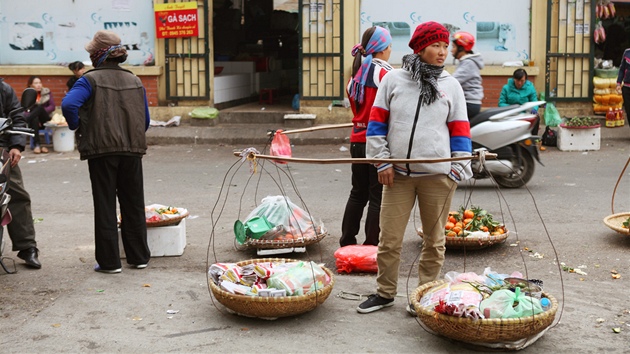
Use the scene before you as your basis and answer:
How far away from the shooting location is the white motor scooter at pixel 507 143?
10086 millimetres

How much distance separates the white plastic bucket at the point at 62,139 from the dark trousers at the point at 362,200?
802 centimetres

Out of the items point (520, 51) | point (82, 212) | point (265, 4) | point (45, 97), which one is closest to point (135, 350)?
point (82, 212)

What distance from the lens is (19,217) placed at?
6.88 meters

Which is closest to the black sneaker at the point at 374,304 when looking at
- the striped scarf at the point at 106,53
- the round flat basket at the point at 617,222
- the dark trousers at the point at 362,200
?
the dark trousers at the point at 362,200

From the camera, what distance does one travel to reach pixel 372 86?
21.4 ft

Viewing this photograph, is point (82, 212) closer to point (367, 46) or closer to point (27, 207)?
point (27, 207)

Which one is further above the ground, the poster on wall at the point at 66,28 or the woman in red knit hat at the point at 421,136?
the poster on wall at the point at 66,28

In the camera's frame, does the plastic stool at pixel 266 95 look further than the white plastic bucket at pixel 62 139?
Yes

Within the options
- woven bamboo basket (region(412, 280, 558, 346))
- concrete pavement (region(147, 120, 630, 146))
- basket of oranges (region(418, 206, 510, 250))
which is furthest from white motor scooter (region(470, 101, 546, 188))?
woven bamboo basket (region(412, 280, 558, 346))

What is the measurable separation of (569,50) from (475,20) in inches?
64.6

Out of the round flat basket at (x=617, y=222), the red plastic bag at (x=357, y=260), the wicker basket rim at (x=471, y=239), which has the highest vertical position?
the round flat basket at (x=617, y=222)

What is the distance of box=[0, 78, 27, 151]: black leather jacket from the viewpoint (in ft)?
21.5

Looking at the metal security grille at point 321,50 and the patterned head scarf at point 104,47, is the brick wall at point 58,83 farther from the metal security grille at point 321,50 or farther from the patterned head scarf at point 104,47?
the patterned head scarf at point 104,47

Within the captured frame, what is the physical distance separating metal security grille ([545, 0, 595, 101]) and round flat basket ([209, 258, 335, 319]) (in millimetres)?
10201
